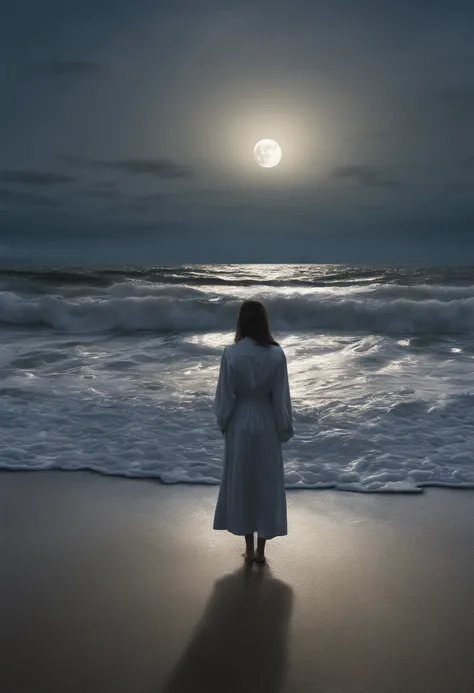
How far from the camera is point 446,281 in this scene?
35.8 metres

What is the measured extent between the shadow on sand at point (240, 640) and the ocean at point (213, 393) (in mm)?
2038

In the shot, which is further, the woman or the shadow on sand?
the woman

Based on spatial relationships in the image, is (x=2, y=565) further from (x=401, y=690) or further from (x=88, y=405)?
(x=88, y=405)

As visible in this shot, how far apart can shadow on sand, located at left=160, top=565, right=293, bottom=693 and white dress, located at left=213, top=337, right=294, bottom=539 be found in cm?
36

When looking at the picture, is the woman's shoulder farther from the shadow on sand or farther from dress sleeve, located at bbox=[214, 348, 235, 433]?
the shadow on sand

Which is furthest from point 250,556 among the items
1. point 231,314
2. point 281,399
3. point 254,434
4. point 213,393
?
point 231,314

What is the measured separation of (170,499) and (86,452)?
1724mm

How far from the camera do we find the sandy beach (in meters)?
3.05

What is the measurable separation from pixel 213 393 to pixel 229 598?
5971mm

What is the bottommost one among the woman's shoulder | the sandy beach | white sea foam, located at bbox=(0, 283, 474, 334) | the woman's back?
white sea foam, located at bbox=(0, 283, 474, 334)

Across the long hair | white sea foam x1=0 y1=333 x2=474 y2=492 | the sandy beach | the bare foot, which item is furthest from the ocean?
the long hair

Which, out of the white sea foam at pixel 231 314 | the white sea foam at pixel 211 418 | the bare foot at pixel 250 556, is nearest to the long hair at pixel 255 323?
the bare foot at pixel 250 556

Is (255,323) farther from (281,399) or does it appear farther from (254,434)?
(254,434)

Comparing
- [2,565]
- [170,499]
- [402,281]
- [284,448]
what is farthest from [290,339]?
[402,281]
